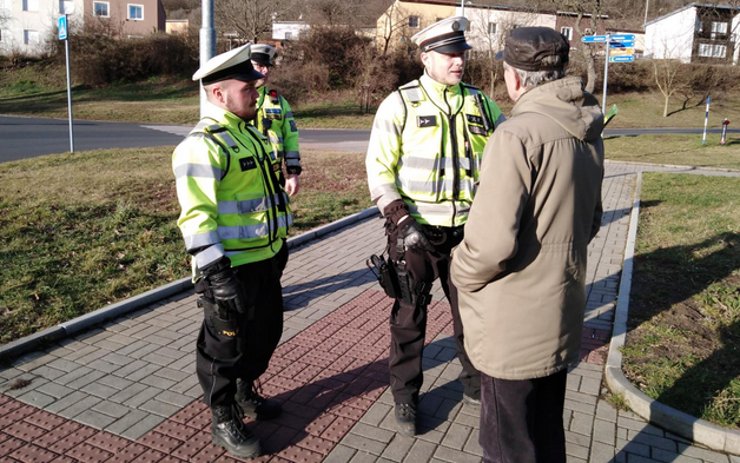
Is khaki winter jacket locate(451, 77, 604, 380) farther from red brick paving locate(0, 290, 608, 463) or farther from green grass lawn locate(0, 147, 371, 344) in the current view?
green grass lawn locate(0, 147, 371, 344)

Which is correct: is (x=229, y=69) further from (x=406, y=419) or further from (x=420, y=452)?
(x=420, y=452)

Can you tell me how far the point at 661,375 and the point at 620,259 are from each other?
11.1ft

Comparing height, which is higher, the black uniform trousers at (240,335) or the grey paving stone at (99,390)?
the black uniform trousers at (240,335)

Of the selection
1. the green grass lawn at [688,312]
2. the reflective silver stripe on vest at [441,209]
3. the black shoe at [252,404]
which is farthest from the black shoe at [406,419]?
the green grass lawn at [688,312]

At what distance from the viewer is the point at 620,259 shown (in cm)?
739

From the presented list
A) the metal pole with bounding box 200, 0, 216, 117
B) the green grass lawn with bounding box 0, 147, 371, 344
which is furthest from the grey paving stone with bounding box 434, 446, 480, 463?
the metal pole with bounding box 200, 0, 216, 117

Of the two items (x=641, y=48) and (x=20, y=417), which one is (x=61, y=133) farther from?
(x=641, y=48)

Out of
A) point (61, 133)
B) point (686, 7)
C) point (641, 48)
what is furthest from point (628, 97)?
point (61, 133)

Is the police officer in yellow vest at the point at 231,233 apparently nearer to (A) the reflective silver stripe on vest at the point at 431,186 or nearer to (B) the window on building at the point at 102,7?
(A) the reflective silver stripe on vest at the point at 431,186

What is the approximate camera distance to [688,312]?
5.50 metres

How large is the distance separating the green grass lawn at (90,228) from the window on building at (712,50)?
4962 centimetres

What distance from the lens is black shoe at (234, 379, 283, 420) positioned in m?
3.72

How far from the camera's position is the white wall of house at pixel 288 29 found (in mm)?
38406

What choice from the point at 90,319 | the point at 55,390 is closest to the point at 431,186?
the point at 55,390
